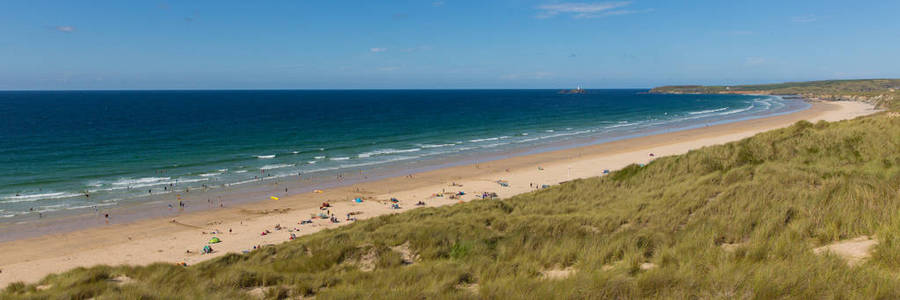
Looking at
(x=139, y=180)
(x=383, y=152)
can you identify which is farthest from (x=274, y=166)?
(x=383, y=152)

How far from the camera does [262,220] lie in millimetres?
21609

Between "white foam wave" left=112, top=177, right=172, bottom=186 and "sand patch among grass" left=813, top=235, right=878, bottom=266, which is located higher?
"sand patch among grass" left=813, top=235, right=878, bottom=266

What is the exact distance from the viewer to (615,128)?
62.2m

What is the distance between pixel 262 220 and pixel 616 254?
58.6 feet

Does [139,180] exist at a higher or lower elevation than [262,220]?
higher

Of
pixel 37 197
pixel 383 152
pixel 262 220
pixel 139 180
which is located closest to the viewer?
pixel 262 220

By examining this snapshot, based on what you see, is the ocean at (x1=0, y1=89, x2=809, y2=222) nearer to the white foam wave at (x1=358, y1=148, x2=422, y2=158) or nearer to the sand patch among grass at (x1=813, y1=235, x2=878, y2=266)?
the white foam wave at (x1=358, y1=148, x2=422, y2=158)

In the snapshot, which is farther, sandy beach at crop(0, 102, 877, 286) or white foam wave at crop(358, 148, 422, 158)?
white foam wave at crop(358, 148, 422, 158)

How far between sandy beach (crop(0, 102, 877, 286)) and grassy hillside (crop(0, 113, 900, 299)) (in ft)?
25.3

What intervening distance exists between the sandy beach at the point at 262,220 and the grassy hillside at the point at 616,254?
770 centimetres

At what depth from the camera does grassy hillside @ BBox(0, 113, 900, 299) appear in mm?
5340

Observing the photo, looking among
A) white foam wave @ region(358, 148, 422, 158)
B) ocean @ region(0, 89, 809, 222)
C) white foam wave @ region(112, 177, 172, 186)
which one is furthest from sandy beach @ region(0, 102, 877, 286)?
white foam wave @ region(358, 148, 422, 158)

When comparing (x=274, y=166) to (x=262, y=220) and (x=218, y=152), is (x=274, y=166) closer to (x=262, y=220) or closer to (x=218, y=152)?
(x=218, y=152)

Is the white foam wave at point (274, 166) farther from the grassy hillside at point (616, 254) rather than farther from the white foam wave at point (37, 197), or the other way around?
the grassy hillside at point (616, 254)
